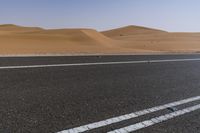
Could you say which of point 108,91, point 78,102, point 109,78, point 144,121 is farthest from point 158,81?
point 144,121

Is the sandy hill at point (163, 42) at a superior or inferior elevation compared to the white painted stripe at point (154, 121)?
inferior

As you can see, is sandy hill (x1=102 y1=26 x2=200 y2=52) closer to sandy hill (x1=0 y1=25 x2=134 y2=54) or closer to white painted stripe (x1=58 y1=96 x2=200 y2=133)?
sandy hill (x1=0 y1=25 x2=134 y2=54)

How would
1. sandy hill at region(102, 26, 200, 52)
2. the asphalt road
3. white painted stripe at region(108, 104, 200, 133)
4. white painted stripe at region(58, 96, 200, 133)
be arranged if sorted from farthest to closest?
sandy hill at region(102, 26, 200, 52)
the asphalt road
white painted stripe at region(108, 104, 200, 133)
white painted stripe at region(58, 96, 200, 133)

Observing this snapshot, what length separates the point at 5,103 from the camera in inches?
201

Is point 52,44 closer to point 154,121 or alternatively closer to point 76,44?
point 76,44

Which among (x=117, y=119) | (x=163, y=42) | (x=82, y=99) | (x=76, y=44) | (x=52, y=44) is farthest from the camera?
(x=163, y=42)

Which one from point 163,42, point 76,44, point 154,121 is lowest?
point 163,42

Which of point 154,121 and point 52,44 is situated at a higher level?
point 154,121

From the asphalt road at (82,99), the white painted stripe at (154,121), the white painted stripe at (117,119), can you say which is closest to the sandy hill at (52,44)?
the asphalt road at (82,99)

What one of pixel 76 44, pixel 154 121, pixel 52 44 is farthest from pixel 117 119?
pixel 76 44

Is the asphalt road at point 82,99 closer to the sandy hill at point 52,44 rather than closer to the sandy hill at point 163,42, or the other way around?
the sandy hill at point 52,44

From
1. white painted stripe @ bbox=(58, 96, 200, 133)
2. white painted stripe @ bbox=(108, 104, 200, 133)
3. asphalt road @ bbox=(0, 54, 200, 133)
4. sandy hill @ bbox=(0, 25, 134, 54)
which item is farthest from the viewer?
sandy hill @ bbox=(0, 25, 134, 54)

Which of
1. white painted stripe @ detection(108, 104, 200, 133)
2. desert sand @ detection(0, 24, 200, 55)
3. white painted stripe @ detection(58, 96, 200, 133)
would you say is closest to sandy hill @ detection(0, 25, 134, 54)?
desert sand @ detection(0, 24, 200, 55)

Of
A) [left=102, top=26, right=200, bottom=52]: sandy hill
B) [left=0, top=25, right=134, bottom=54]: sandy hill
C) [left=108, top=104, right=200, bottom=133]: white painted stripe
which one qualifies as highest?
[left=108, top=104, right=200, bottom=133]: white painted stripe
